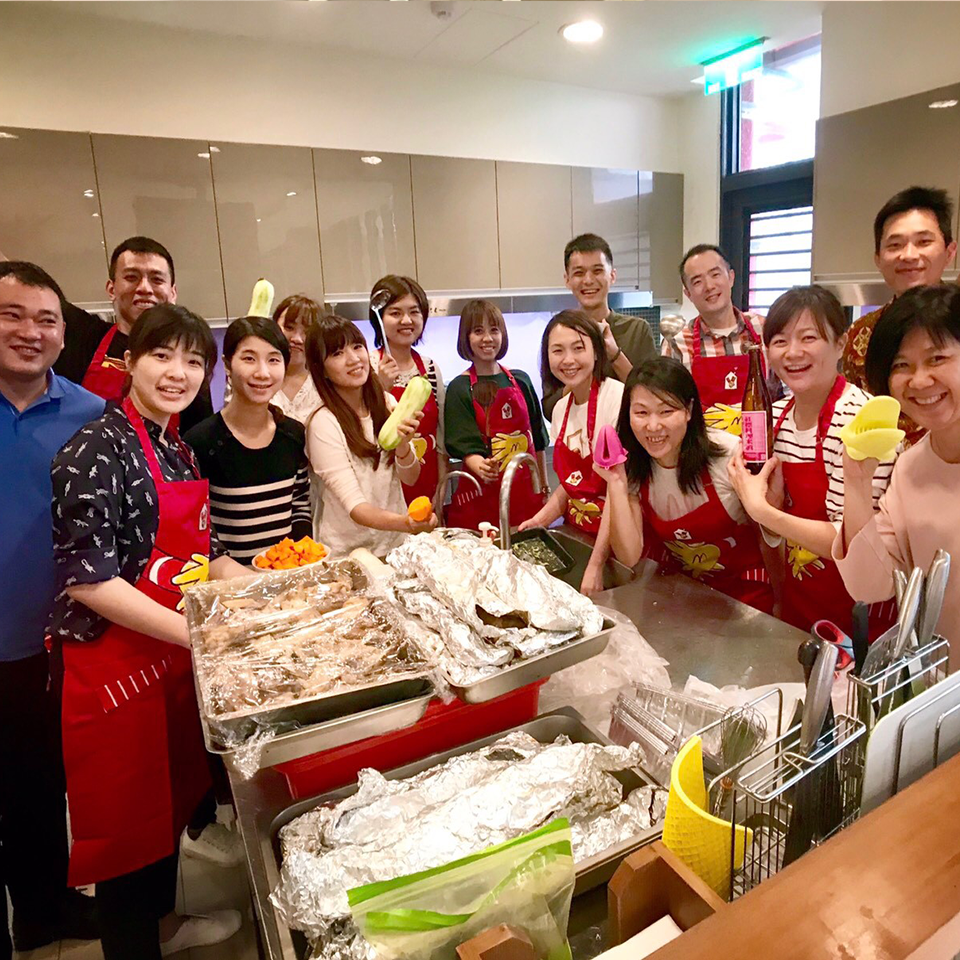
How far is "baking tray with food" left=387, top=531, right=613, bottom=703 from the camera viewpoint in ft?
3.09

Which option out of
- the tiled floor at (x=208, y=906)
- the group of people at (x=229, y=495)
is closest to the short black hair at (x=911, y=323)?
the group of people at (x=229, y=495)

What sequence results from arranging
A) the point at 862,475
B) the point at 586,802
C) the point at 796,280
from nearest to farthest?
the point at 586,802 → the point at 862,475 → the point at 796,280

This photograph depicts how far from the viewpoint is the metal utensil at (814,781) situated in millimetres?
645

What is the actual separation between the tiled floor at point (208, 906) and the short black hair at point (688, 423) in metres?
1.53

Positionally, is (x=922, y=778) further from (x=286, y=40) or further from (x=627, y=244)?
(x=627, y=244)

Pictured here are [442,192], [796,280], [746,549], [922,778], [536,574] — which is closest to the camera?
[922,778]

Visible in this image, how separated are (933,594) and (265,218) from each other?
3388 millimetres

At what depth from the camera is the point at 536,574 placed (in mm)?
1121

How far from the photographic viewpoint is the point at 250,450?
1855mm

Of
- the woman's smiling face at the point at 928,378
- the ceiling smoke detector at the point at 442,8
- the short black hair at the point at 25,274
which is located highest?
the ceiling smoke detector at the point at 442,8

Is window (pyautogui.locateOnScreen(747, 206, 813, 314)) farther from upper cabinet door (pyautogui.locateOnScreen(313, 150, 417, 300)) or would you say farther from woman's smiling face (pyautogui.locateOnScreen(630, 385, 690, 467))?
woman's smiling face (pyautogui.locateOnScreen(630, 385, 690, 467))

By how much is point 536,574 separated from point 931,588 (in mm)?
549

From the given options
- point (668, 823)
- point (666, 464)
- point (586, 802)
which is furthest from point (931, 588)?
point (666, 464)

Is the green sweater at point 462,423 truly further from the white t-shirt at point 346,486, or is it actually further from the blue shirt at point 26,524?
the blue shirt at point 26,524
